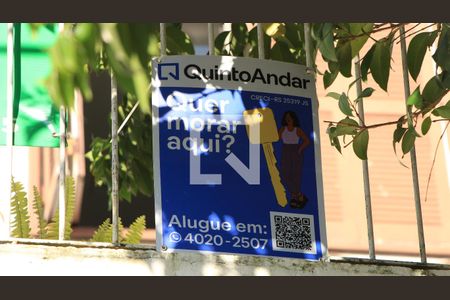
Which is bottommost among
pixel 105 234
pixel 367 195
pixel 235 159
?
pixel 105 234

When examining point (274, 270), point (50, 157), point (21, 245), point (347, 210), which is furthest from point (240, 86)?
point (50, 157)

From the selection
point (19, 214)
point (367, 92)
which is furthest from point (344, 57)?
point (19, 214)

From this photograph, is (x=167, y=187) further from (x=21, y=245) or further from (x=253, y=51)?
(x=253, y=51)

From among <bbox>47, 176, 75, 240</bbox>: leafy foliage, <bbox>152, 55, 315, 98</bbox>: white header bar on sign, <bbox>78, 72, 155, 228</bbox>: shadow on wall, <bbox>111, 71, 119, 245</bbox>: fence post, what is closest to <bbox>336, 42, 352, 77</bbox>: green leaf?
<bbox>152, 55, 315, 98</bbox>: white header bar on sign

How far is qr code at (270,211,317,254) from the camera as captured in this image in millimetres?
3811

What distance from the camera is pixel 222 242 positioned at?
3750 mm

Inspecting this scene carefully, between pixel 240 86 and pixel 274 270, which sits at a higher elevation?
pixel 240 86

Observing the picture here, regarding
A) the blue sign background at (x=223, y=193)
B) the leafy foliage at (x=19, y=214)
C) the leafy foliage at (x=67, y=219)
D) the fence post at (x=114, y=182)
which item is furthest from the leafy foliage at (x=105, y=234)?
the blue sign background at (x=223, y=193)

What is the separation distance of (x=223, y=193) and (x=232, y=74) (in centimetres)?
47

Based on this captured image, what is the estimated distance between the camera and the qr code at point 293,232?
150 inches

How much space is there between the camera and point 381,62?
386 centimetres

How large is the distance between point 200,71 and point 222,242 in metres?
0.66

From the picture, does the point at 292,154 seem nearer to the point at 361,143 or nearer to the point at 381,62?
the point at 361,143

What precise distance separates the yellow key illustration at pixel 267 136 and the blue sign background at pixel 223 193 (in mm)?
17
